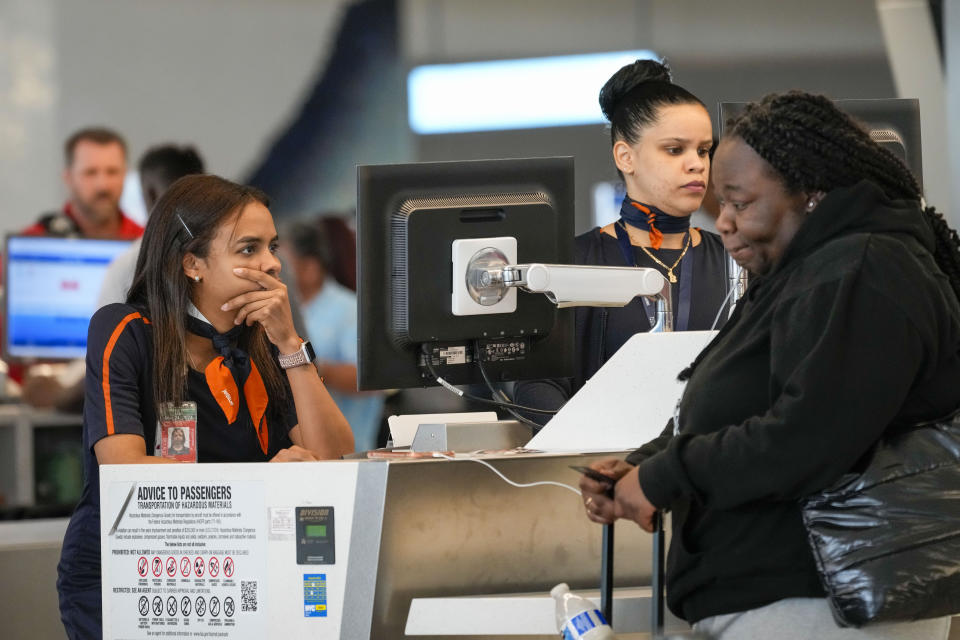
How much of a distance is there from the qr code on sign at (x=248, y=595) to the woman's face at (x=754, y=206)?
32.8 inches

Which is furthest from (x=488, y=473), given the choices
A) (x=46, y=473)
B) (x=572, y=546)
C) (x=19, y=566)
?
(x=46, y=473)

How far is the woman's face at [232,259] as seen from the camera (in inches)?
89.4

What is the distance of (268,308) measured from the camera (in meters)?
2.25

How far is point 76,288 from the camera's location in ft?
14.8

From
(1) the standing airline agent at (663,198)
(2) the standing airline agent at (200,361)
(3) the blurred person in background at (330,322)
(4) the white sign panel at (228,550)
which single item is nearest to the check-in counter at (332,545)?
(4) the white sign panel at (228,550)

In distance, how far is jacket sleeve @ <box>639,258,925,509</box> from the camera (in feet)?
4.65

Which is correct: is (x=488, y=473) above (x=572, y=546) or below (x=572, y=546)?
above

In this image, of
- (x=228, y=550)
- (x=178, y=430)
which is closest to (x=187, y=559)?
(x=228, y=550)

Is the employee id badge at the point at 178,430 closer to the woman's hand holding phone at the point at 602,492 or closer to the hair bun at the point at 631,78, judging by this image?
the woman's hand holding phone at the point at 602,492

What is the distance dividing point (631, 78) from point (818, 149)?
1125 millimetres

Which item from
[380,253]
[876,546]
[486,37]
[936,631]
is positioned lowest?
[936,631]

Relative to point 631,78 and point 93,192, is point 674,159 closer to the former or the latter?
point 631,78

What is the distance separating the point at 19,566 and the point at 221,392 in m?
1.11

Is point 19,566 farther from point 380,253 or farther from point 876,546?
point 876,546
